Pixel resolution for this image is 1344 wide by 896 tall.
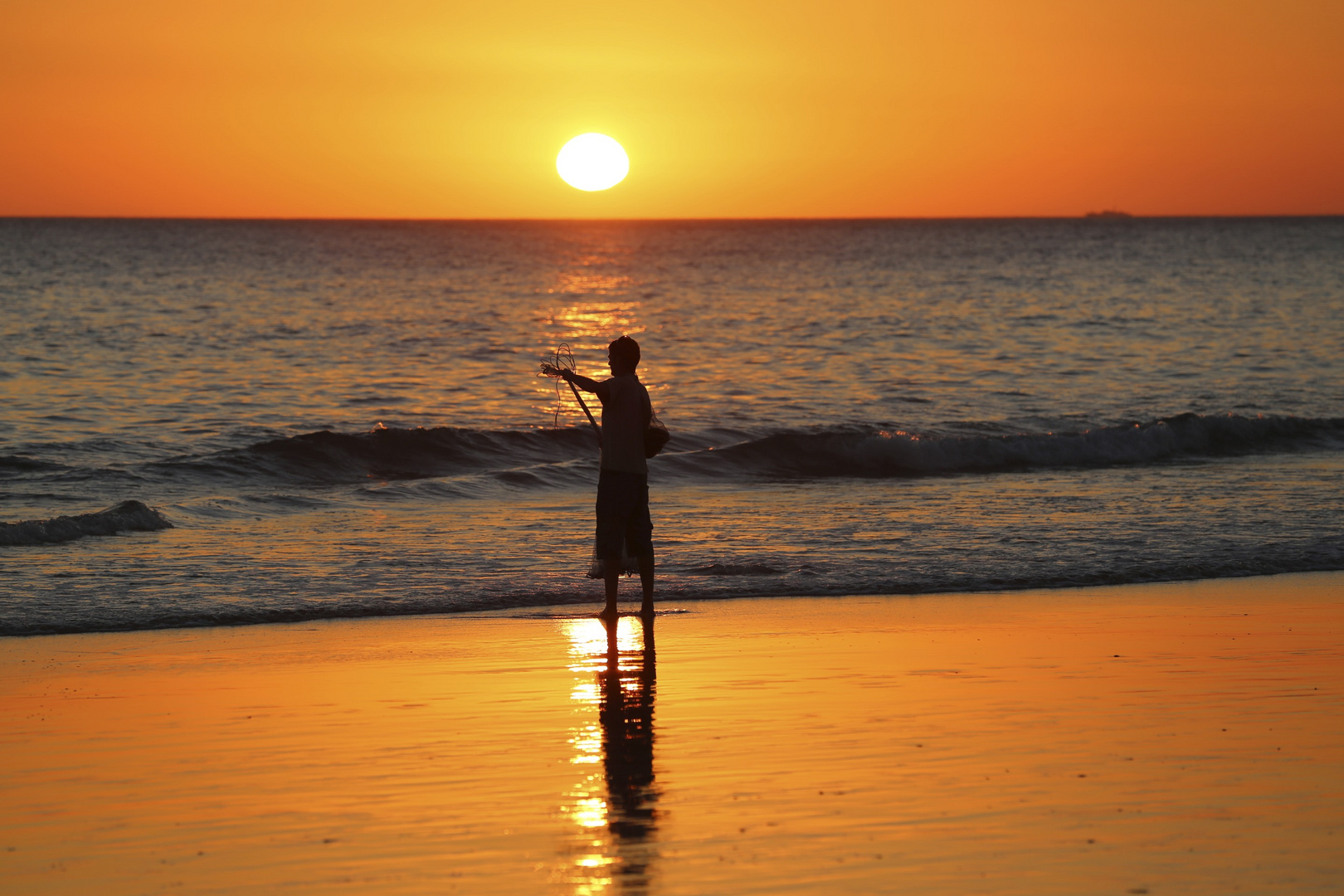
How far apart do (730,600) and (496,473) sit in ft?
25.4

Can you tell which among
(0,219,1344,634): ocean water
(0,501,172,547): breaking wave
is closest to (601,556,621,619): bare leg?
(0,219,1344,634): ocean water

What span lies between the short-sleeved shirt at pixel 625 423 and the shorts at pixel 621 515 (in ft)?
0.23

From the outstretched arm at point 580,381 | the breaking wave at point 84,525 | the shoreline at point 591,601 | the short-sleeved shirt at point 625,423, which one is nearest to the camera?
the outstretched arm at point 580,381

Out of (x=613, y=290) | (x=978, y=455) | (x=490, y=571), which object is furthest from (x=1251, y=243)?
(x=490, y=571)

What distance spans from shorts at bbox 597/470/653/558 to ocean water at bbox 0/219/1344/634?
1663 mm

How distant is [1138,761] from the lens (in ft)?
18.8

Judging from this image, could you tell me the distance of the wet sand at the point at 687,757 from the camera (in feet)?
15.0

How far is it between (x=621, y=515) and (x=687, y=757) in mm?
2810

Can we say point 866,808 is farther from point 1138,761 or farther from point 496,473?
point 496,473

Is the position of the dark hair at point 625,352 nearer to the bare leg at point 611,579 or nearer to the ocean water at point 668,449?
the bare leg at point 611,579

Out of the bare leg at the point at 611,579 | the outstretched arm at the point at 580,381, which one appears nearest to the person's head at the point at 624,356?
the outstretched arm at the point at 580,381

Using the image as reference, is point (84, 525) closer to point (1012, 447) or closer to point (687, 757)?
point (687, 757)

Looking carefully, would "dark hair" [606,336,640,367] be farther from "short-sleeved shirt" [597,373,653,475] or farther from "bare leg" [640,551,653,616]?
"bare leg" [640,551,653,616]

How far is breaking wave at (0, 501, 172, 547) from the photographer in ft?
39.9
